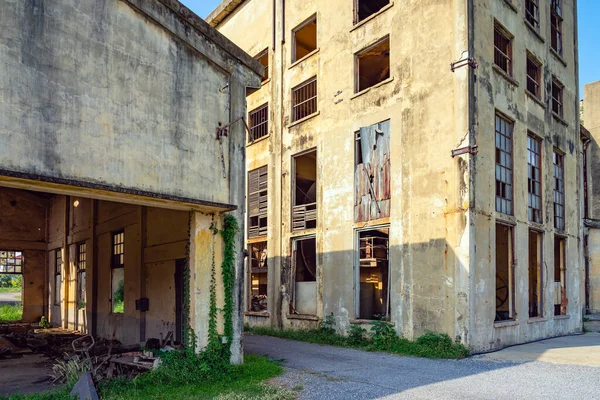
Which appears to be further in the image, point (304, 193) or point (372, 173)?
point (304, 193)

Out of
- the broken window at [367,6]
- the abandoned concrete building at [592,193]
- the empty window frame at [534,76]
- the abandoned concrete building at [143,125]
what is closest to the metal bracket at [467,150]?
the abandoned concrete building at [143,125]

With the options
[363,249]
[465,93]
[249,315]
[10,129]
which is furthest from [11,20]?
[249,315]

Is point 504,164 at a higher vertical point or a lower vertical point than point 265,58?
lower

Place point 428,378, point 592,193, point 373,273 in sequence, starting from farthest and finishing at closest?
point 592,193 < point 373,273 < point 428,378

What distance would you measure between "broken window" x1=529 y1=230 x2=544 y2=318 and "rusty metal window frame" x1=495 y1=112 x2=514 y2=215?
92.8 inches

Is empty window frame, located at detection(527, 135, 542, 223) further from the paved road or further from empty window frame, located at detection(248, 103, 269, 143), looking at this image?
empty window frame, located at detection(248, 103, 269, 143)

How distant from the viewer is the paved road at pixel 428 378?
8047 mm

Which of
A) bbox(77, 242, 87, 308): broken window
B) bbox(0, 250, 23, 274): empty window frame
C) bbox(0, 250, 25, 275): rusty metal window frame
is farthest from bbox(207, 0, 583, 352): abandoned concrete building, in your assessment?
bbox(0, 250, 23, 274): empty window frame

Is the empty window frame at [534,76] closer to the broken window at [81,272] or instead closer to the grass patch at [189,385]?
the grass patch at [189,385]

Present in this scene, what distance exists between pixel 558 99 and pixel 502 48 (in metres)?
→ 4.72

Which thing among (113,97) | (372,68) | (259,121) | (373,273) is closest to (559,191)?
(373,273)

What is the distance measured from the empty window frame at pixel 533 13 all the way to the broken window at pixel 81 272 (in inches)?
674

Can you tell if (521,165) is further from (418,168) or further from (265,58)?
(265,58)

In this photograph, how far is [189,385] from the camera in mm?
8406
